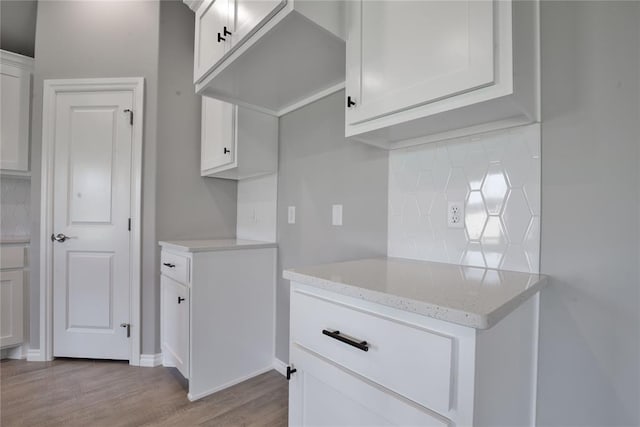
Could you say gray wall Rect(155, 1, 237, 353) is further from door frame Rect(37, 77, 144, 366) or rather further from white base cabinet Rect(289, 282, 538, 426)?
white base cabinet Rect(289, 282, 538, 426)

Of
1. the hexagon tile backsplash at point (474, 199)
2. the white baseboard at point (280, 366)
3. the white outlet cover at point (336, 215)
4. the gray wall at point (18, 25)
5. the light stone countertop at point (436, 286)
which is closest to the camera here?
the light stone countertop at point (436, 286)

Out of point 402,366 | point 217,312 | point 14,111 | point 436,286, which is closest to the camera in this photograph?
point 402,366

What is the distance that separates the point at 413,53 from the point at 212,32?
1.08m

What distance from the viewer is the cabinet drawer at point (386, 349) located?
0.66m

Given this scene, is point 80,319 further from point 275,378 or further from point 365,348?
point 365,348

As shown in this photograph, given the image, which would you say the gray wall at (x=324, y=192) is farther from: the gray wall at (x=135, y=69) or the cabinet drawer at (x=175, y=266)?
the gray wall at (x=135, y=69)

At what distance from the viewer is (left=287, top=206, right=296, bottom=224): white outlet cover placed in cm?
203

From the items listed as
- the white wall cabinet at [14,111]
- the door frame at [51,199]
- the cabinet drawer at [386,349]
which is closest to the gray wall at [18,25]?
the white wall cabinet at [14,111]

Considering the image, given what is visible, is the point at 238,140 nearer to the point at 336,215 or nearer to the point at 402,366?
the point at 336,215

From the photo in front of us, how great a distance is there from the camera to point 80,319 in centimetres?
230

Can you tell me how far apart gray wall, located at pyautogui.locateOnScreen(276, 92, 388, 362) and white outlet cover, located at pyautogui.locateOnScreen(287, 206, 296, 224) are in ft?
0.10

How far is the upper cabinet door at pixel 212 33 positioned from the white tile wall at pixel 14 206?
2.23 meters

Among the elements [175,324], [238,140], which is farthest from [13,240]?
[238,140]

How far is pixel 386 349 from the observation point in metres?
0.76
